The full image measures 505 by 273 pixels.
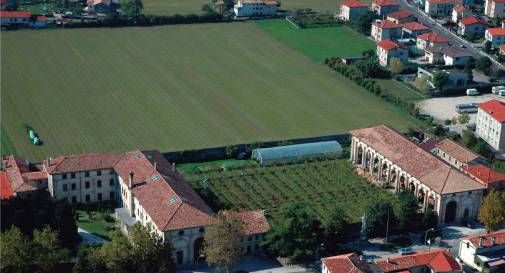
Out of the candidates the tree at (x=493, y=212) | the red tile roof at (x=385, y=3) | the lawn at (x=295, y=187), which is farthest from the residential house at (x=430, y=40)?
the tree at (x=493, y=212)

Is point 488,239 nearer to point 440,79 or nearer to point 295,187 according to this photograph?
point 295,187

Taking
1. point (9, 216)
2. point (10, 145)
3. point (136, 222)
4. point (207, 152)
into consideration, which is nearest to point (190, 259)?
point (136, 222)

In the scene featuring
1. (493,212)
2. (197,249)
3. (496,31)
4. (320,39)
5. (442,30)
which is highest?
(496,31)

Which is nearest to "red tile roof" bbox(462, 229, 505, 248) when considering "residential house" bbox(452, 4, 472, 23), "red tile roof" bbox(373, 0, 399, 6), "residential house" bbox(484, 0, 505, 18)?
"residential house" bbox(452, 4, 472, 23)

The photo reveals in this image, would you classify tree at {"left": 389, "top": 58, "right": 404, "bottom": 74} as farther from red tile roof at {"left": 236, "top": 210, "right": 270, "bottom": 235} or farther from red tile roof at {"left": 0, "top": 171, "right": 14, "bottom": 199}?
red tile roof at {"left": 0, "top": 171, "right": 14, "bottom": 199}

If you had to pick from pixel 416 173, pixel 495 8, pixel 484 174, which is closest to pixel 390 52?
pixel 495 8
